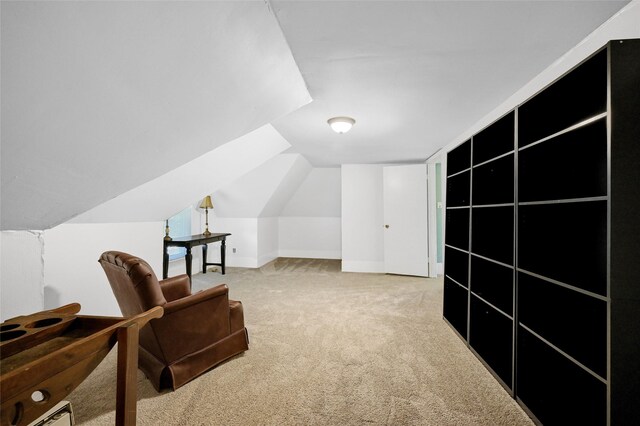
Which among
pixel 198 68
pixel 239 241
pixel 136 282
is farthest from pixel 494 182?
pixel 239 241

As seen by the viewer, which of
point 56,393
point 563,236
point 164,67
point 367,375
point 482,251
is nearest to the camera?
point 56,393

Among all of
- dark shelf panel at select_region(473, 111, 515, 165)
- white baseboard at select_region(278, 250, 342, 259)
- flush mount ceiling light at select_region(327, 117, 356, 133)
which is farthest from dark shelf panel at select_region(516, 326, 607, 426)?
white baseboard at select_region(278, 250, 342, 259)

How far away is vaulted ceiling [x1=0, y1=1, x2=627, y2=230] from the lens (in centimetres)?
103

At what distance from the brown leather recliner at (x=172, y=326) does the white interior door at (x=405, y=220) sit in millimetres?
3583

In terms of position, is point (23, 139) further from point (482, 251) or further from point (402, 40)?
point (482, 251)

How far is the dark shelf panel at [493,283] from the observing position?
207cm

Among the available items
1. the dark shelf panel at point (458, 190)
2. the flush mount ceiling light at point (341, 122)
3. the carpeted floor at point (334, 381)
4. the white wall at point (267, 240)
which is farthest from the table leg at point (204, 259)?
the dark shelf panel at point (458, 190)

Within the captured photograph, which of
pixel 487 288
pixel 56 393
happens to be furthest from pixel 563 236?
pixel 56 393

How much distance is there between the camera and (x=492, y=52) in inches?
68.6

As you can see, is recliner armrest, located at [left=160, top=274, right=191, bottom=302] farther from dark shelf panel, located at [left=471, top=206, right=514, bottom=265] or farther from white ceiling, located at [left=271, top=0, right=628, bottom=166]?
dark shelf panel, located at [left=471, top=206, right=514, bottom=265]

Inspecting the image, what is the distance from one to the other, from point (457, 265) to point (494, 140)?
1.30 meters

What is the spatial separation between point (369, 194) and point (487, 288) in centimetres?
325

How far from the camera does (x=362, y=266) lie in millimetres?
5398

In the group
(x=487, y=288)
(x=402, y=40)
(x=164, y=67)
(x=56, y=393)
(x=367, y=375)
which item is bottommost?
(x=367, y=375)
